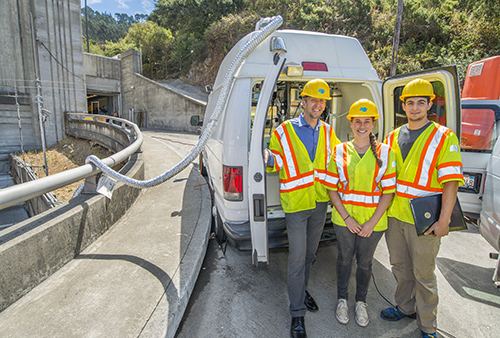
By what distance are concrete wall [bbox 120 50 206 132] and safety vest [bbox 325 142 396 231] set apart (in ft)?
61.3

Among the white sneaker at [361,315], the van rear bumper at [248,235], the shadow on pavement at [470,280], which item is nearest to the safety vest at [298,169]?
the van rear bumper at [248,235]

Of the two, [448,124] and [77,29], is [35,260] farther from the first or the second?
[77,29]

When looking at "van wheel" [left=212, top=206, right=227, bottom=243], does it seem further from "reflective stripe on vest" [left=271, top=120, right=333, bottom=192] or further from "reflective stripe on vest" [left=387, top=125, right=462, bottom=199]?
"reflective stripe on vest" [left=387, top=125, right=462, bottom=199]

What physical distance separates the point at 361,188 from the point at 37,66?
21.5 metres

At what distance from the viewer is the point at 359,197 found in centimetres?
233

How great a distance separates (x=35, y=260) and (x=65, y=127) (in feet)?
64.1

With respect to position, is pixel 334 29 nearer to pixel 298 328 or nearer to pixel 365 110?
pixel 365 110

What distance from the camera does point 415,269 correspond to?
229 centimetres

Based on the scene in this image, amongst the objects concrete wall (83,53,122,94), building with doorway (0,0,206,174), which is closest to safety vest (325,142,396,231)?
building with doorway (0,0,206,174)

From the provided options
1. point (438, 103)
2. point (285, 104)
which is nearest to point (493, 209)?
point (438, 103)

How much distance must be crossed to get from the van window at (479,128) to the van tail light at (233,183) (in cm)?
350

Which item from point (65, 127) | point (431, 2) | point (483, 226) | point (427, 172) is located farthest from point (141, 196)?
point (431, 2)

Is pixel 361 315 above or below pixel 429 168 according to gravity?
below

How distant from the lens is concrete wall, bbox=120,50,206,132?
73.5 ft
